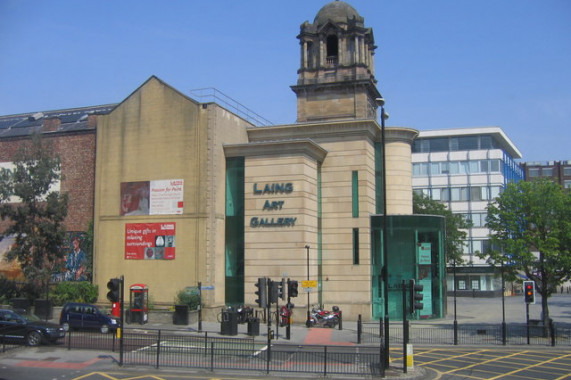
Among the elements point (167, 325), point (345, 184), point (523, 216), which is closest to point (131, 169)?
point (167, 325)

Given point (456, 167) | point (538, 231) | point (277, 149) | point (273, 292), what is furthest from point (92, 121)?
point (456, 167)

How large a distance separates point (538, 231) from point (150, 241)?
26250 millimetres

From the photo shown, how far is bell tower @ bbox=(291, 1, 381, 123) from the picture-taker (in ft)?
169

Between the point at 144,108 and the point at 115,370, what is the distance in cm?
2565

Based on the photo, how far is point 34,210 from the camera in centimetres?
4341

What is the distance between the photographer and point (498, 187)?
8262 cm

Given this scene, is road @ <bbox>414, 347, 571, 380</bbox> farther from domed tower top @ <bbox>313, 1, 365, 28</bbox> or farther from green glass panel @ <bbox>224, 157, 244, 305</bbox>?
domed tower top @ <bbox>313, 1, 365, 28</bbox>

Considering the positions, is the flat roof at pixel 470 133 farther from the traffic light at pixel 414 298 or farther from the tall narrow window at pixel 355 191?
the traffic light at pixel 414 298

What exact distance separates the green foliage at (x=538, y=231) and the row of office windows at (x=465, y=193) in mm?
44471

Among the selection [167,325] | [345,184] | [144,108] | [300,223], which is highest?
[144,108]

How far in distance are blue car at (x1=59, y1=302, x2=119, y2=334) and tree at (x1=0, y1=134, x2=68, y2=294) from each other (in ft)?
28.0

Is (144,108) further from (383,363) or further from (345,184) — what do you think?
(383,363)

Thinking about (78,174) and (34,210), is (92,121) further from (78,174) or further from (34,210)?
(34,210)

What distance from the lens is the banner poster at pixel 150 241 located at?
43.6 metres
